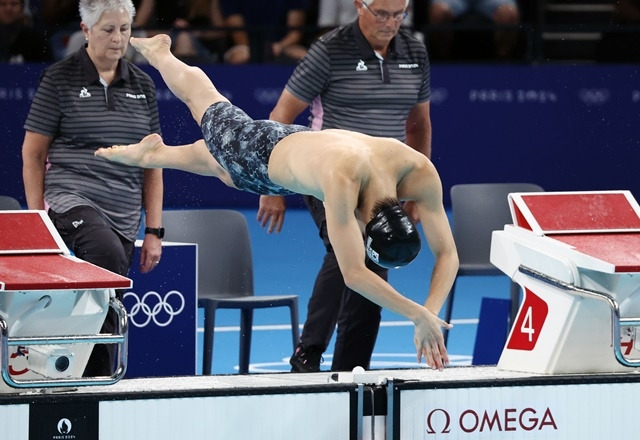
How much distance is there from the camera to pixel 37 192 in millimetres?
5469

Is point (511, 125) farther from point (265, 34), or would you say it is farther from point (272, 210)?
point (272, 210)

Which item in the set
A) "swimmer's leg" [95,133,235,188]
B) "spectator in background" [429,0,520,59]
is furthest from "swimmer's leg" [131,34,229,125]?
"spectator in background" [429,0,520,59]

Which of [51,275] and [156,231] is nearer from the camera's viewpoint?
[51,275]

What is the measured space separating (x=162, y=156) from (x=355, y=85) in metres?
1.01

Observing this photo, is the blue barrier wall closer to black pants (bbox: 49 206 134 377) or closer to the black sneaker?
the black sneaker

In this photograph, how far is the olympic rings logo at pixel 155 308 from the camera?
593 centimetres

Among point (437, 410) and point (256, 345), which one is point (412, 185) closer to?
point (437, 410)

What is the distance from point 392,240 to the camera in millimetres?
4316

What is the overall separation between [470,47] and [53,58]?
4.03 metres

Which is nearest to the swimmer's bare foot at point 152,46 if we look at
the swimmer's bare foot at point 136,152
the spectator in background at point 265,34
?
the swimmer's bare foot at point 136,152

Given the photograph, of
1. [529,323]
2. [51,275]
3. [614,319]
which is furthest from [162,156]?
[614,319]

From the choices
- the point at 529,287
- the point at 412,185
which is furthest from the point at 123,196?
the point at 529,287

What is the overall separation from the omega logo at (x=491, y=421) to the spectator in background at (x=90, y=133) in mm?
1619

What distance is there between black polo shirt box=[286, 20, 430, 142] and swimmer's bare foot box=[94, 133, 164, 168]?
0.82 meters
